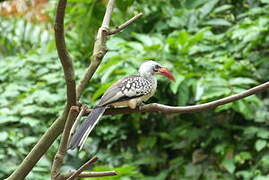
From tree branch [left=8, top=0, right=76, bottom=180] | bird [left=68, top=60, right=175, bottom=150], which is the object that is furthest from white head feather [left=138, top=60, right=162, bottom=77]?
tree branch [left=8, top=0, right=76, bottom=180]

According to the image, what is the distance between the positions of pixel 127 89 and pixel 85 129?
1.14 ft

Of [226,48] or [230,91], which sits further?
[226,48]

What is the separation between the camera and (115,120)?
297 cm

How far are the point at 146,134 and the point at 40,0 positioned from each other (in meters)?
1.95

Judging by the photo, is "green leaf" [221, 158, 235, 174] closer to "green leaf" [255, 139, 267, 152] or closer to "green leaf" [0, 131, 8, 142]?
"green leaf" [255, 139, 267, 152]

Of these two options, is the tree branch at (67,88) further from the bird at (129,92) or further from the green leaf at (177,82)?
the green leaf at (177,82)

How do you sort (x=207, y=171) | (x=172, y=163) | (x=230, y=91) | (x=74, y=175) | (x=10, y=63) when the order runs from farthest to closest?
1. (x=10, y=63)
2. (x=172, y=163)
3. (x=207, y=171)
4. (x=230, y=91)
5. (x=74, y=175)

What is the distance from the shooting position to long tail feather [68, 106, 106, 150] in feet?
3.45

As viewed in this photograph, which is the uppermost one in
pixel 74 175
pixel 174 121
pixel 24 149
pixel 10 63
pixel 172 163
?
pixel 74 175

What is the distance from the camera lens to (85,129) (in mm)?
1113

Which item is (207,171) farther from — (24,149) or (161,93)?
(24,149)

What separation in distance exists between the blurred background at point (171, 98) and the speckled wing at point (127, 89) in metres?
0.93

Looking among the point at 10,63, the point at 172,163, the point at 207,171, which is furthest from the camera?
the point at 10,63

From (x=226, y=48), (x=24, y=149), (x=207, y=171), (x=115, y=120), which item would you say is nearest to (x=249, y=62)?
(x=226, y=48)
